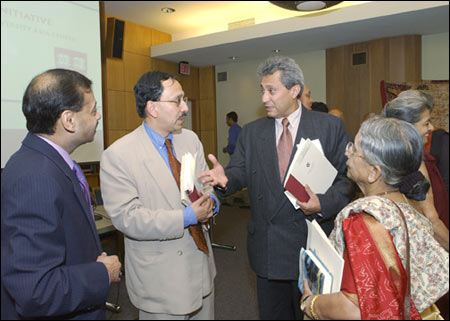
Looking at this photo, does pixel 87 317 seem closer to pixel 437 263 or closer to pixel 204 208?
pixel 204 208

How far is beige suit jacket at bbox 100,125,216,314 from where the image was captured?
4.13ft

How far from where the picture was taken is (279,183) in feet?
5.04

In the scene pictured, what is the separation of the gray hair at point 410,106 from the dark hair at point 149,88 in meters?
0.98

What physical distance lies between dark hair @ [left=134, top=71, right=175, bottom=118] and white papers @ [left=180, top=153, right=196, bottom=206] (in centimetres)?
33

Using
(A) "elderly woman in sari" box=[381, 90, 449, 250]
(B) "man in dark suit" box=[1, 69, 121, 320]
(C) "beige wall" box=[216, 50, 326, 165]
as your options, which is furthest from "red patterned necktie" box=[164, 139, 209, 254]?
(C) "beige wall" box=[216, 50, 326, 165]

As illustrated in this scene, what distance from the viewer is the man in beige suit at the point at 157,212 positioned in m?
1.27

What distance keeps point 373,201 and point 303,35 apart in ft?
17.0

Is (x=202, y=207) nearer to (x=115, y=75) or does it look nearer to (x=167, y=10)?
(x=167, y=10)

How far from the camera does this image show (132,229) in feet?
4.10

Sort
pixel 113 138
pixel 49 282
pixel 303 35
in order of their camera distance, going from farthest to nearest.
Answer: pixel 113 138
pixel 303 35
pixel 49 282

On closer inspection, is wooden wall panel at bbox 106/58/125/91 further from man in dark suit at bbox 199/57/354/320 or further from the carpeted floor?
man in dark suit at bbox 199/57/354/320

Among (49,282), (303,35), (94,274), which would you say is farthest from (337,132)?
(303,35)

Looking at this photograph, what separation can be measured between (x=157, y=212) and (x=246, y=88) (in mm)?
5863

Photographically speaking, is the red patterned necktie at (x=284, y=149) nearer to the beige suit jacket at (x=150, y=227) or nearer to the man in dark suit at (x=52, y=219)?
the beige suit jacket at (x=150, y=227)
